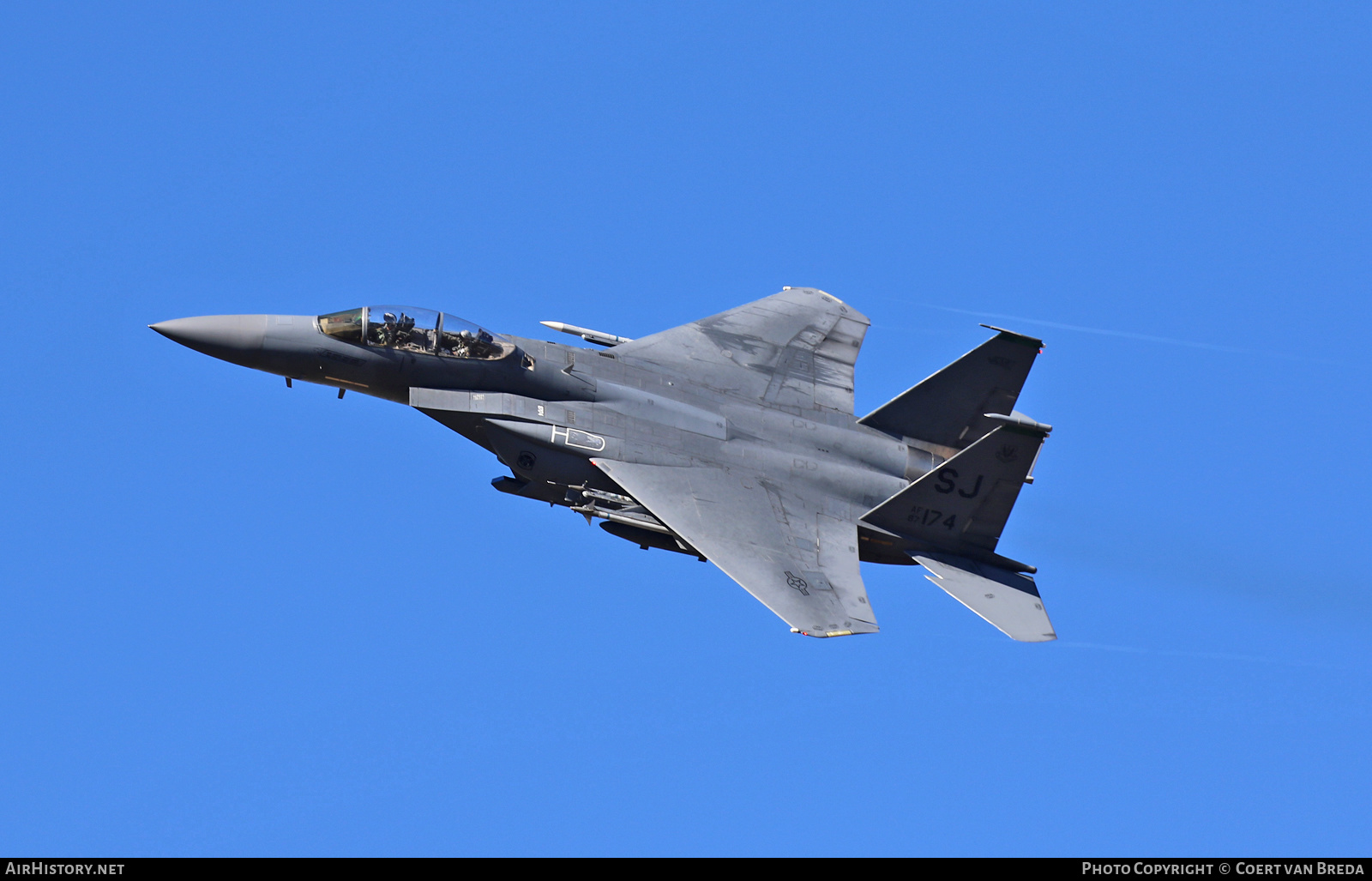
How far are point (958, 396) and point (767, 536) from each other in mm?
4770

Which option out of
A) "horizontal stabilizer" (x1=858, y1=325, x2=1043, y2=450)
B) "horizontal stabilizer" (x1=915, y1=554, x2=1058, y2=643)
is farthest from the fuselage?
"horizontal stabilizer" (x1=858, y1=325, x2=1043, y2=450)

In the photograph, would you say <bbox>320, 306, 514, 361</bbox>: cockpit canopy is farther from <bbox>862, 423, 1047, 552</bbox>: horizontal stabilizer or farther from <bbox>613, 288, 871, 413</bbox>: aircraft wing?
<bbox>862, 423, 1047, 552</bbox>: horizontal stabilizer

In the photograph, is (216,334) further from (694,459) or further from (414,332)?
(694,459)

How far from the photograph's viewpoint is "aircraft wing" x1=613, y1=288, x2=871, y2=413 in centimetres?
2709

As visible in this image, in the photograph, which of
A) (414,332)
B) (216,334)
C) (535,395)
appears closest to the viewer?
(216,334)

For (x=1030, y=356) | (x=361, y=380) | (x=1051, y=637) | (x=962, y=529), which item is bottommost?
(x=1051, y=637)

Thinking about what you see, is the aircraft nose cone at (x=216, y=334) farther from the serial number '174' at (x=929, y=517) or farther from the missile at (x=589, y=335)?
the serial number '174' at (x=929, y=517)

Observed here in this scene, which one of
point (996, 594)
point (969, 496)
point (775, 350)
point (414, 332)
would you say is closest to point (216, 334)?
point (414, 332)

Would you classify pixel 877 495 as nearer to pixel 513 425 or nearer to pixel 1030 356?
pixel 1030 356

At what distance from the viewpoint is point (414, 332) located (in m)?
24.7
